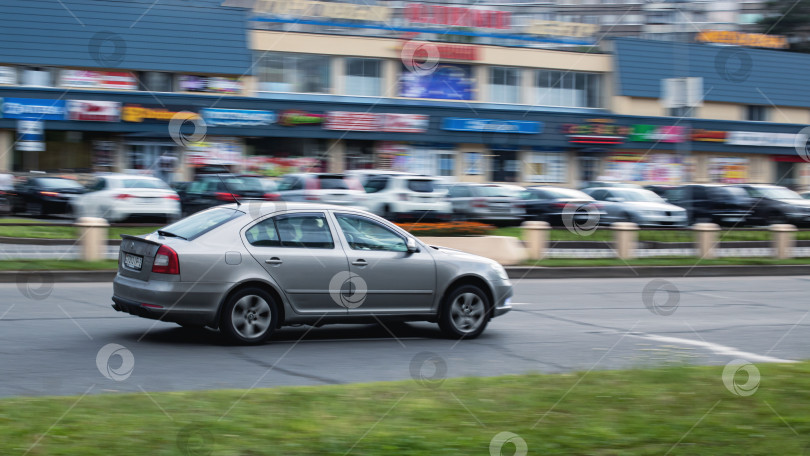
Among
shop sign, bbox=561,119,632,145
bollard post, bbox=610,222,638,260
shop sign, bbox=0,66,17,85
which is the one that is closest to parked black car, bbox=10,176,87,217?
shop sign, bbox=0,66,17,85

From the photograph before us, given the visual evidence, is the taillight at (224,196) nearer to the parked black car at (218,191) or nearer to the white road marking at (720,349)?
the parked black car at (218,191)

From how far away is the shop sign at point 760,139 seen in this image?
159 ft

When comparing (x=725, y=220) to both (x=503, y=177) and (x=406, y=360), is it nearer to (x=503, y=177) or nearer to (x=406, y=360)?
(x=503, y=177)

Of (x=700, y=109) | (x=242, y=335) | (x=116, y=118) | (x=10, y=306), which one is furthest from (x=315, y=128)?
(x=242, y=335)

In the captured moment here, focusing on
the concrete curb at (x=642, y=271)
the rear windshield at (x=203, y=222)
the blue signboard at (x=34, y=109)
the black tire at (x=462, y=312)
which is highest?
the blue signboard at (x=34, y=109)

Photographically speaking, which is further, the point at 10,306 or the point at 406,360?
the point at 10,306

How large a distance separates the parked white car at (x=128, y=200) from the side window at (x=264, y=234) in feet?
48.6

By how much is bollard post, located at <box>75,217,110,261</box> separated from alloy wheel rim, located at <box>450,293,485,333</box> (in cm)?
879

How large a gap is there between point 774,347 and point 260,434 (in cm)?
690

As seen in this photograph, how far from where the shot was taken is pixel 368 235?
9.76 metres

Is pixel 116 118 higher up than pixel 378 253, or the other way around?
pixel 116 118

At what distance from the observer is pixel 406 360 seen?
8.59 m

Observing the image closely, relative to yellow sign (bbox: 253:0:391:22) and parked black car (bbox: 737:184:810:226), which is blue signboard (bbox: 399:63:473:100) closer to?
yellow sign (bbox: 253:0:391:22)

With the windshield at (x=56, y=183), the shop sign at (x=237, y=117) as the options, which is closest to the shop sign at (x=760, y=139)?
the shop sign at (x=237, y=117)
